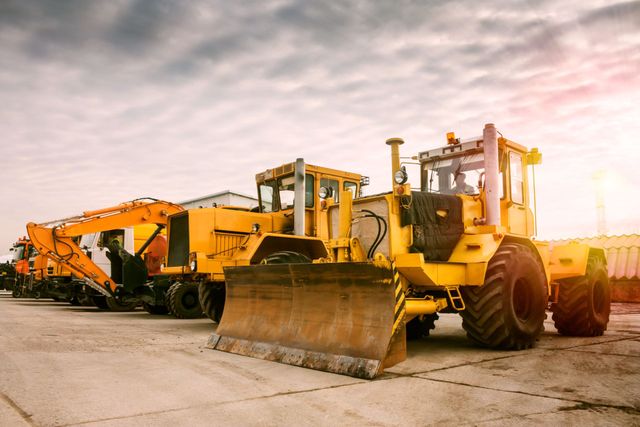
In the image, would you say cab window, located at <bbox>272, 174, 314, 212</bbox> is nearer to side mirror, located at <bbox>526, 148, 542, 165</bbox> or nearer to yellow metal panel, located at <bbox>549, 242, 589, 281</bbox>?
Answer: side mirror, located at <bbox>526, 148, 542, 165</bbox>

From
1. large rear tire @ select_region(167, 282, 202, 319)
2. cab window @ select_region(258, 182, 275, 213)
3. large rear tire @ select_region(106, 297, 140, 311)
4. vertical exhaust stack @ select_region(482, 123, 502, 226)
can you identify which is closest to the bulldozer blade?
vertical exhaust stack @ select_region(482, 123, 502, 226)

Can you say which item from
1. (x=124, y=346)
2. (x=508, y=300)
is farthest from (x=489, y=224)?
(x=124, y=346)

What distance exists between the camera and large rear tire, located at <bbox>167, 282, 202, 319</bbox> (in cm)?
1313

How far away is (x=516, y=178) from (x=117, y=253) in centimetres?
1192

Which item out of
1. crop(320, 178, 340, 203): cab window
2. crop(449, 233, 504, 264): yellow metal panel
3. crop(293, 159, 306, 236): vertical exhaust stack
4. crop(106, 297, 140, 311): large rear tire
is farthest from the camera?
crop(106, 297, 140, 311): large rear tire

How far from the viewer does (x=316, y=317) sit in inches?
251

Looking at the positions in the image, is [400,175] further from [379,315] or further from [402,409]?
[402,409]

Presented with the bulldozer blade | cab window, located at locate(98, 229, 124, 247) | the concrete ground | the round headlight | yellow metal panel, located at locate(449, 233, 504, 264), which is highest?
the round headlight

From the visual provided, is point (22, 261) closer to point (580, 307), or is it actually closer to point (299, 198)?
point (299, 198)

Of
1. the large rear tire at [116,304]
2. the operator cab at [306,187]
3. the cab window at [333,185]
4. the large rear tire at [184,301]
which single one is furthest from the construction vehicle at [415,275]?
the large rear tire at [116,304]

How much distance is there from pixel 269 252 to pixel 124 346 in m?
3.12

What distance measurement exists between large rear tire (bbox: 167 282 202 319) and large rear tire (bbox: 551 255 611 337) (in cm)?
823

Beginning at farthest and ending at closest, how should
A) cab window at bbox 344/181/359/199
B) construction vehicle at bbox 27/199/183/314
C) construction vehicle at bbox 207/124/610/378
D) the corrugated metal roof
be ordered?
the corrugated metal roof < construction vehicle at bbox 27/199/183/314 < cab window at bbox 344/181/359/199 < construction vehicle at bbox 207/124/610/378

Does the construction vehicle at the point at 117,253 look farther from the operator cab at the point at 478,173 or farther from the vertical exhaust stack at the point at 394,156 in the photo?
the vertical exhaust stack at the point at 394,156
